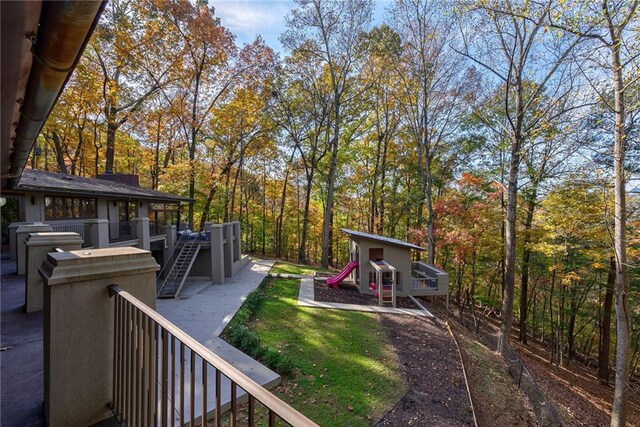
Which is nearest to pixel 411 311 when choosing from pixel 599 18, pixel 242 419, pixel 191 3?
pixel 242 419

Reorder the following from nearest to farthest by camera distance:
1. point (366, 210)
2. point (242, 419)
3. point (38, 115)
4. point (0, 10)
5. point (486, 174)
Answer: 1. point (0, 10)
2. point (38, 115)
3. point (242, 419)
4. point (486, 174)
5. point (366, 210)

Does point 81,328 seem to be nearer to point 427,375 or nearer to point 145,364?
point 145,364

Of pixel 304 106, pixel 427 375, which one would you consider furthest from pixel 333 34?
pixel 427 375

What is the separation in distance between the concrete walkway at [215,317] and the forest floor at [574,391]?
804cm

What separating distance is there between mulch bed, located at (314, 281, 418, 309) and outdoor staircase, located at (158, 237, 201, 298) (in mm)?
5201

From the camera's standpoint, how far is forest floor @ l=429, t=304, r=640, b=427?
8172 mm

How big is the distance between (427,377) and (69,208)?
553 inches

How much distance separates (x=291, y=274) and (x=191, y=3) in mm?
15530

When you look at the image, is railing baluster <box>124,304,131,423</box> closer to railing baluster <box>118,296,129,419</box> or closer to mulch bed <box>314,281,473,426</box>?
railing baluster <box>118,296,129,419</box>

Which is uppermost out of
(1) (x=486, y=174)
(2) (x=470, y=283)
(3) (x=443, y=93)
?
(3) (x=443, y=93)

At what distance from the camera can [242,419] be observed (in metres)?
4.07

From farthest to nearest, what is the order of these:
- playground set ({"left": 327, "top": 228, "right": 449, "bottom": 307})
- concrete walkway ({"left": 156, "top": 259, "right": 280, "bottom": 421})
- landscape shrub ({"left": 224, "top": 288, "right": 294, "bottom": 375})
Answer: playground set ({"left": 327, "top": 228, "right": 449, "bottom": 307}) < landscape shrub ({"left": 224, "top": 288, "right": 294, "bottom": 375}) < concrete walkway ({"left": 156, "top": 259, "right": 280, "bottom": 421})

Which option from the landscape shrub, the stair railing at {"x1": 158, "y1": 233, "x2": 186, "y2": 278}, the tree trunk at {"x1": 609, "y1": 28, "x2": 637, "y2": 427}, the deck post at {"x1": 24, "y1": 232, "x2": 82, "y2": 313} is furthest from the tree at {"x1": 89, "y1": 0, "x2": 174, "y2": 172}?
the tree trunk at {"x1": 609, "y1": 28, "x2": 637, "y2": 427}

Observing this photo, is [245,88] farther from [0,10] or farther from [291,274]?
[0,10]
